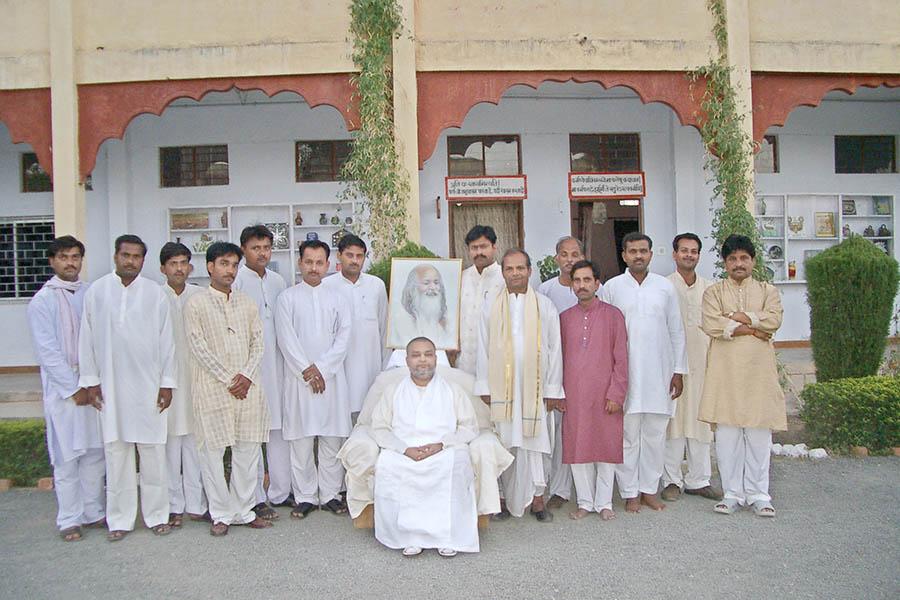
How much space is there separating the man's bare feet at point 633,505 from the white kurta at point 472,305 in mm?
1373

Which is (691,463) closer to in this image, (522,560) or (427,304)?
(522,560)

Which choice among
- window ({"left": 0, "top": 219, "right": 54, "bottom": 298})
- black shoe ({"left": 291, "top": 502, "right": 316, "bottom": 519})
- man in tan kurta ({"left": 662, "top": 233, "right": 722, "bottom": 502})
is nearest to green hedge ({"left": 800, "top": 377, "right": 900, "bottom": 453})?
man in tan kurta ({"left": 662, "top": 233, "right": 722, "bottom": 502})

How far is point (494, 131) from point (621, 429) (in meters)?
6.37

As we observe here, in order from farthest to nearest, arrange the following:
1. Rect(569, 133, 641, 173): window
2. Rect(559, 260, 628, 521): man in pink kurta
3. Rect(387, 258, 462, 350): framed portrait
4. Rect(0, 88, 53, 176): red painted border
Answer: Rect(569, 133, 641, 173): window, Rect(0, 88, 53, 176): red painted border, Rect(387, 258, 462, 350): framed portrait, Rect(559, 260, 628, 521): man in pink kurta

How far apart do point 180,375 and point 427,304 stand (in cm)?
172

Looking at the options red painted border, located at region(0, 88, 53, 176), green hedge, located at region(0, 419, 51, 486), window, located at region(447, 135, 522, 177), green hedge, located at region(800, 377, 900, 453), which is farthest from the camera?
window, located at region(447, 135, 522, 177)

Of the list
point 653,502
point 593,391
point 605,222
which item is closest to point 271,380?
point 593,391

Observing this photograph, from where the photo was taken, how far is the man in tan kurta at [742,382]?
194 inches

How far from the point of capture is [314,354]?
5301 mm

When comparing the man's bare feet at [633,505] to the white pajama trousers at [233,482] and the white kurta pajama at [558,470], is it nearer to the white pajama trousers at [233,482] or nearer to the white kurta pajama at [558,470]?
the white kurta pajama at [558,470]

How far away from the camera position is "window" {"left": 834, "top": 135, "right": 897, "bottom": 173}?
35.9 ft

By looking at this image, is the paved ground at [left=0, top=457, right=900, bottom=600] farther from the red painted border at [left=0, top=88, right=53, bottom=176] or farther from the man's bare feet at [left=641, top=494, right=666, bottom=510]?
the red painted border at [left=0, top=88, right=53, bottom=176]

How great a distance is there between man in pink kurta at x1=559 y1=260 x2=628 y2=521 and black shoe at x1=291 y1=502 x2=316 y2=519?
5.81ft

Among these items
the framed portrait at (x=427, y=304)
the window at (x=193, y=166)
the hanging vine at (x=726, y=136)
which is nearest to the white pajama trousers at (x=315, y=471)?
the framed portrait at (x=427, y=304)
